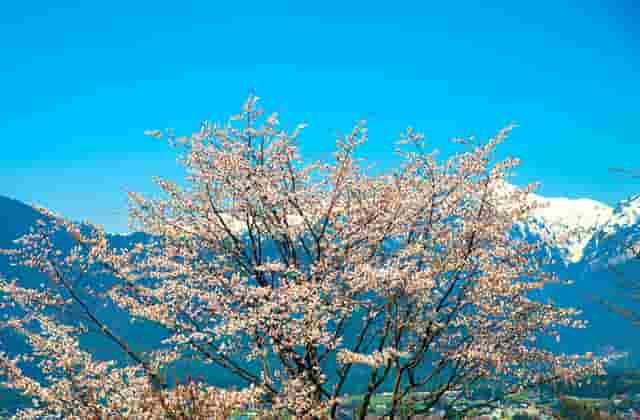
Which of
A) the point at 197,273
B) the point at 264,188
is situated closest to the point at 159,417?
the point at 197,273

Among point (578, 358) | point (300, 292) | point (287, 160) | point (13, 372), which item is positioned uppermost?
point (287, 160)

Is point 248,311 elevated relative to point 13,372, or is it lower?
elevated

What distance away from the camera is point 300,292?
9883mm

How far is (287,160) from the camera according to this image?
12.4 metres

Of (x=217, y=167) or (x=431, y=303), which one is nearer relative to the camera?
(x=431, y=303)

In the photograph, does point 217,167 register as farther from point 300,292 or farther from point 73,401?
point 73,401

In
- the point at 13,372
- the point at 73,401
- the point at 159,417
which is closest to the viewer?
the point at 159,417

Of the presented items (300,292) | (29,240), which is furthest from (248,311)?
(29,240)

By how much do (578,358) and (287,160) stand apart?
8.00 m

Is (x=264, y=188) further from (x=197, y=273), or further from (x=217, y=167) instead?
(x=197, y=273)

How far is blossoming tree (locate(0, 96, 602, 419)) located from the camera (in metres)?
10.1

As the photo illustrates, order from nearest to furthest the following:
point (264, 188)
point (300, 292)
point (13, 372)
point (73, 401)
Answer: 1. point (73, 401)
2. point (13, 372)
3. point (300, 292)
4. point (264, 188)

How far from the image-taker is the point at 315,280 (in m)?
11.2

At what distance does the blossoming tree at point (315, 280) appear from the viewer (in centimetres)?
1014
